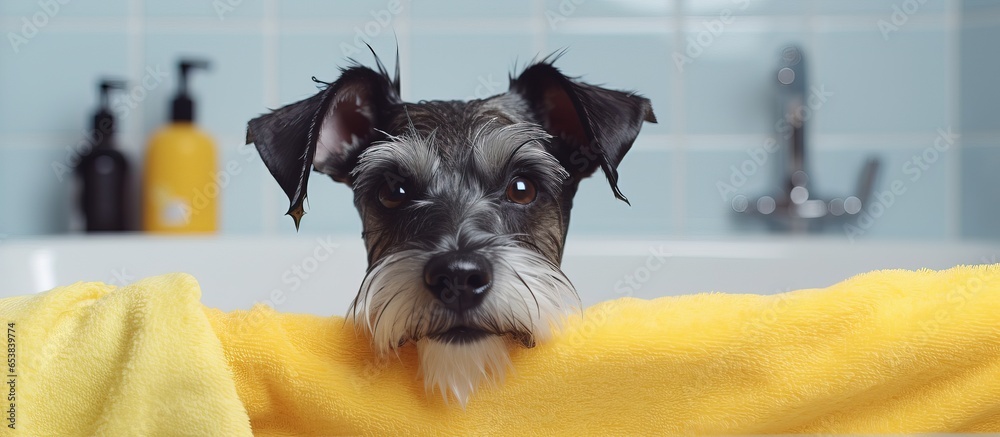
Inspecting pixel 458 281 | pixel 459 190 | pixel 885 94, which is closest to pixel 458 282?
pixel 458 281

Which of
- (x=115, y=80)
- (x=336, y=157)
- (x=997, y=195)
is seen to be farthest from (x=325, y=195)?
(x=997, y=195)

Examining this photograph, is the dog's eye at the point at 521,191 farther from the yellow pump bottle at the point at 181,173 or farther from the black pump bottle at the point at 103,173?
the black pump bottle at the point at 103,173

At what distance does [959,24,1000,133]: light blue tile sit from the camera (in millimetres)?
2213

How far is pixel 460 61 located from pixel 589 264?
0.78 meters

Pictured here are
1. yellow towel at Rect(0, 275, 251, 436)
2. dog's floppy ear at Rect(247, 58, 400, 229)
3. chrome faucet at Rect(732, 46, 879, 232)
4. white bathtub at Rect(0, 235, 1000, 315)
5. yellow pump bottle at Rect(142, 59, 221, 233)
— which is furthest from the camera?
chrome faucet at Rect(732, 46, 879, 232)

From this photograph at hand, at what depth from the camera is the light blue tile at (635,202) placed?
2283mm

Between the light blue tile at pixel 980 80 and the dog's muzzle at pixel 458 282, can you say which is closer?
the dog's muzzle at pixel 458 282

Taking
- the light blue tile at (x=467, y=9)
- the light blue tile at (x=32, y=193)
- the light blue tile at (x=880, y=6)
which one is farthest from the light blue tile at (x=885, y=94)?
the light blue tile at (x=32, y=193)

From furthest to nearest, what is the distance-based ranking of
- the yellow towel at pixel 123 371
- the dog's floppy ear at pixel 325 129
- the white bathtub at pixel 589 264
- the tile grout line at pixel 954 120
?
the tile grout line at pixel 954 120 → the white bathtub at pixel 589 264 → the dog's floppy ear at pixel 325 129 → the yellow towel at pixel 123 371

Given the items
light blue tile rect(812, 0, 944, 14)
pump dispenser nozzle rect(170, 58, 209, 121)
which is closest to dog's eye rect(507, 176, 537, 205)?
pump dispenser nozzle rect(170, 58, 209, 121)

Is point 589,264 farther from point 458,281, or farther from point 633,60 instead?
point 458,281

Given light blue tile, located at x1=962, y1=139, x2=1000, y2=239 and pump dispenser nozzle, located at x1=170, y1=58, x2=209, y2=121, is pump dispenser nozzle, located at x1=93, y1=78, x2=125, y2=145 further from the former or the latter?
light blue tile, located at x1=962, y1=139, x2=1000, y2=239

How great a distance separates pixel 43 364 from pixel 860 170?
2.32 meters

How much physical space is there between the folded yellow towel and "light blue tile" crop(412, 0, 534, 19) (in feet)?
5.45
